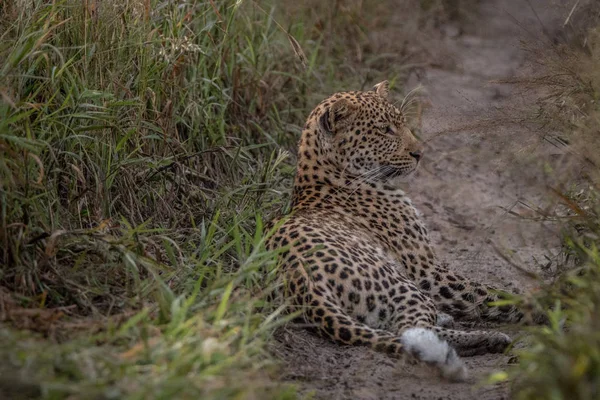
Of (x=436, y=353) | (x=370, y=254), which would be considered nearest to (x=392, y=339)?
(x=436, y=353)

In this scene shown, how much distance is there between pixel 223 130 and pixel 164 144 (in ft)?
2.50

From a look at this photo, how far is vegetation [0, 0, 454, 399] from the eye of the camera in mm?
3473

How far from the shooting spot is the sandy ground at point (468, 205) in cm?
432

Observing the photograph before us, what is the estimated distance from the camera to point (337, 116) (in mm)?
6004

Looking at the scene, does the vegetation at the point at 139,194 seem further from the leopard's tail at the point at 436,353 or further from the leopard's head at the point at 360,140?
the leopard's tail at the point at 436,353

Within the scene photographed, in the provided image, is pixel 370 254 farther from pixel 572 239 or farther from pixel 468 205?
pixel 468 205

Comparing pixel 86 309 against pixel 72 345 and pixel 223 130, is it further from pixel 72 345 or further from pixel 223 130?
pixel 223 130

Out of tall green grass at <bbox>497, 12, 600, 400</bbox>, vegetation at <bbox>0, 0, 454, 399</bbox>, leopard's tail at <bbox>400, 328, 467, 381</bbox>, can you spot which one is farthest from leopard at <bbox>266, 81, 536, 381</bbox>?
tall green grass at <bbox>497, 12, 600, 400</bbox>

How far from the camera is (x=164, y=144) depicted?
5.93m

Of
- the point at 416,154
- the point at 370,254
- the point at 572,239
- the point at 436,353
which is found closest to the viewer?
the point at 436,353

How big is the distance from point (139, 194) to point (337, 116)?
1430 millimetres

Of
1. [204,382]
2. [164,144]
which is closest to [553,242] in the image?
[164,144]

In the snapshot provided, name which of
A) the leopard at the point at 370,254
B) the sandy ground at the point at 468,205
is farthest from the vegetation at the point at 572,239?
the leopard at the point at 370,254

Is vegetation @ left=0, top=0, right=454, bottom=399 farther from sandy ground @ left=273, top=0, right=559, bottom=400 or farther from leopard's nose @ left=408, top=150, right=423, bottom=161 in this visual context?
leopard's nose @ left=408, top=150, right=423, bottom=161
